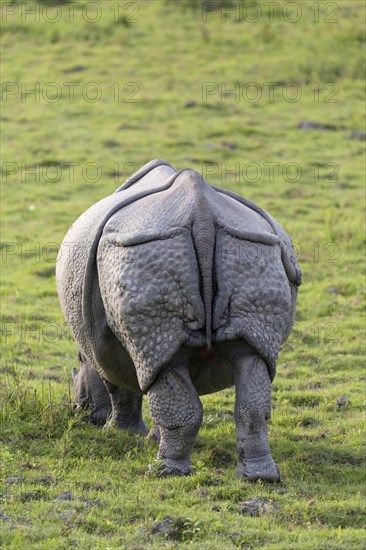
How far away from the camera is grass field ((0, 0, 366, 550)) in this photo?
19.5 feet

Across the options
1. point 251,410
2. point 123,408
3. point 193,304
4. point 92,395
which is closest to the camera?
point 193,304

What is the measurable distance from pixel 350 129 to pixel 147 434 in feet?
39.7

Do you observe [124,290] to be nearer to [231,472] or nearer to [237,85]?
[231,472]

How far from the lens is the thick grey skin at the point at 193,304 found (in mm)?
6328

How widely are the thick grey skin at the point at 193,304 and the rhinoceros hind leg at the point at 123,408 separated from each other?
4.21ft

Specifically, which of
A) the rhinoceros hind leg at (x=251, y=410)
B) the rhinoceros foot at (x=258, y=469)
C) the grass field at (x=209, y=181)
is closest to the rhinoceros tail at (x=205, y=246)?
the rhinoceros hind leg at (x=251, y=410)

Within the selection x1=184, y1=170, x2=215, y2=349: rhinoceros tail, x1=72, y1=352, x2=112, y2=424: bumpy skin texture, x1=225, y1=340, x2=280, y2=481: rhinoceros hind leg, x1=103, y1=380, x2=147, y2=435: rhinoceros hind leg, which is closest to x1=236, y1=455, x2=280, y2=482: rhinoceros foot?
x1=225, y1=340, x2=280, y2=481: rhinoceros hind leg

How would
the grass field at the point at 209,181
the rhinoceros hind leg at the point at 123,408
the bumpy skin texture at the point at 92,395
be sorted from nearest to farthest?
the grass field at the point at 209,181 < the rhinoceros hind leg at the point at 123,408 < the bumpy skin texture at the point at 92,395

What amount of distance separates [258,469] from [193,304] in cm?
→ 114

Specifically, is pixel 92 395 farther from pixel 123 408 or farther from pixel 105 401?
pixel 123 408

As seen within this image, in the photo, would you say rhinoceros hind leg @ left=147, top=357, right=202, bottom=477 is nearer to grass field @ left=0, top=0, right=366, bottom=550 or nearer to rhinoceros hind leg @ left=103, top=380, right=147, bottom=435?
grass field @ left=0, top=0, right=366, bottom=550

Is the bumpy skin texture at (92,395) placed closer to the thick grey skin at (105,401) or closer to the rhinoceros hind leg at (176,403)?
the thick grey skin at (105,401)

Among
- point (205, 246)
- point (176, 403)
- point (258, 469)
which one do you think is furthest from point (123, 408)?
point (205, 246)

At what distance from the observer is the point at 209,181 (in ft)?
54.9
